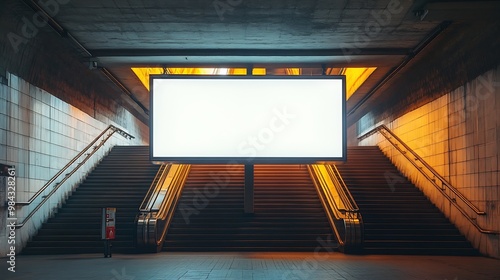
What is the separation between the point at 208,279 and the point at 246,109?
5796 millimetres

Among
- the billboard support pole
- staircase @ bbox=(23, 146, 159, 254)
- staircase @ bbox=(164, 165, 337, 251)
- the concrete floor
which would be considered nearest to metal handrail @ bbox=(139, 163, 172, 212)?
staircase @ bbox=(23, 146, 159, 254)

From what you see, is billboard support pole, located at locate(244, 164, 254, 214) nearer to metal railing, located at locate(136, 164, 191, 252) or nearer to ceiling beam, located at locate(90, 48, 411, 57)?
metal railing, located at locate(136, 164, 191, 252)

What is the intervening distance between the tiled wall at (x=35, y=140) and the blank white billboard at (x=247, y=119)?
257 cm

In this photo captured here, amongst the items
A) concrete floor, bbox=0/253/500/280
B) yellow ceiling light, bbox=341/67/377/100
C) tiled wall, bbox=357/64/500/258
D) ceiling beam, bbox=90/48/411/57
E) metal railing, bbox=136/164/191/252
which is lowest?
concrete floor, bbox=0/253/500/280

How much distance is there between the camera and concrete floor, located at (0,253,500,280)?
8.52m

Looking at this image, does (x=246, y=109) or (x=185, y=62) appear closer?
(x=246, y=109)

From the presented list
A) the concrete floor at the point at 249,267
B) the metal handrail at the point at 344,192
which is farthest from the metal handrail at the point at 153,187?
the metal handrail at the point at 344,192

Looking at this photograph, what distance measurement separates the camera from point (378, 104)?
21422 mm

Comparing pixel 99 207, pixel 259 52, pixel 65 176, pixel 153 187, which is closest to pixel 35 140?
pixel 65 176

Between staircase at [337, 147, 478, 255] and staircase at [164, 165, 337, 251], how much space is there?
3.62 feet

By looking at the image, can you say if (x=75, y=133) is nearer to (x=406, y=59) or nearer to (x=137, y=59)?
(x=137, y=59)

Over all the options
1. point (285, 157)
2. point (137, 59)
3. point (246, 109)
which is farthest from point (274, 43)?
point (137, 59)

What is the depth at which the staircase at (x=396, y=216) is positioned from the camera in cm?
1264

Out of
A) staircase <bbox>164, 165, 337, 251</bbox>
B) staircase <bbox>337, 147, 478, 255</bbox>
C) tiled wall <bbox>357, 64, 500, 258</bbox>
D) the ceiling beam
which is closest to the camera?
tiled wall <bbox>357, 64, 500, 258</bbox>
